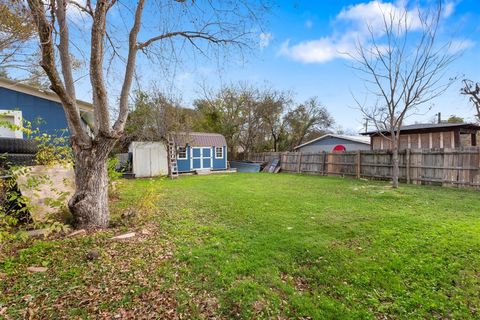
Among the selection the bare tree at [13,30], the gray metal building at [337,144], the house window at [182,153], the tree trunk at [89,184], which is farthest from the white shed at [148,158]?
the gray metal building at [337,144]

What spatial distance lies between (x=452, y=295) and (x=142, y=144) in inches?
517

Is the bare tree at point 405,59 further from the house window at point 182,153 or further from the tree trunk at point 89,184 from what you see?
the house window at point 182,153

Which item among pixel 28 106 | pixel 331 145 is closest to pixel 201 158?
pixel 28 106

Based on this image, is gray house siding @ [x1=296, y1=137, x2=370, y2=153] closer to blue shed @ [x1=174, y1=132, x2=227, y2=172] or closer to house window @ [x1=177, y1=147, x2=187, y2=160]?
blue shed @ [x1=174, y1=132, x2=227, y2=172]

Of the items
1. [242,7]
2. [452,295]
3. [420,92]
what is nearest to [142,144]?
[242,7]

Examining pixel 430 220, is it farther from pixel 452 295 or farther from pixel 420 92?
pixel 420 92

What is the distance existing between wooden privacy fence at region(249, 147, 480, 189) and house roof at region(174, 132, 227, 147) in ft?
20.1

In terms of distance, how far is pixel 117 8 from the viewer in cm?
381

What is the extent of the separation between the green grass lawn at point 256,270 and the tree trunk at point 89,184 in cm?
37

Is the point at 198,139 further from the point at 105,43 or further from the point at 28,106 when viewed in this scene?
the point at 105,43

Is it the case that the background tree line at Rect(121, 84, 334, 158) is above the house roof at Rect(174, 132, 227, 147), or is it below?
above

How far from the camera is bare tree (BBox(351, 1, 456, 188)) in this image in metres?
7.11

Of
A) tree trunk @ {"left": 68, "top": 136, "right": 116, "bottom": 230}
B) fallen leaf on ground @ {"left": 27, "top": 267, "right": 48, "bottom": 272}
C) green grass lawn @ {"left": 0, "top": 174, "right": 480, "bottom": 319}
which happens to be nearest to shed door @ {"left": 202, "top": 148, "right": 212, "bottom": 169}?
green grass lawn @ {"left": 0, "top": 174, "right": 480, "bottom": 319}

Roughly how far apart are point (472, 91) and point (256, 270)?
659 inches
